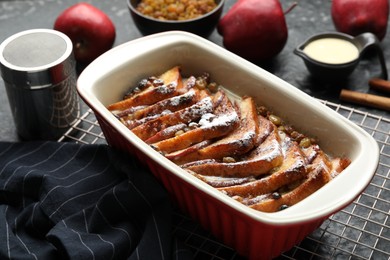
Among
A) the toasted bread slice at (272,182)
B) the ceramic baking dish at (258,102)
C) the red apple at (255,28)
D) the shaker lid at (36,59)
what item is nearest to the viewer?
the ceramic baking dish at (258,102)

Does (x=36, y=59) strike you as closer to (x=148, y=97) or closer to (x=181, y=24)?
(x=148, y=97)

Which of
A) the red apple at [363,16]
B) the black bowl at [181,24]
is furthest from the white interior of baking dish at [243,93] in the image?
the red apple at [363,16]

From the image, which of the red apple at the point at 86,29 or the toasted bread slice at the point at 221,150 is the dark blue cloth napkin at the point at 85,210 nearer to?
the toasted bread slice at the point at 221,150

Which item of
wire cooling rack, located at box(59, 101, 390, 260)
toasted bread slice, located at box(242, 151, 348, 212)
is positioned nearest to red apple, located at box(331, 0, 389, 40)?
wire cooling rack, located at box(59, 101, 390, 260)

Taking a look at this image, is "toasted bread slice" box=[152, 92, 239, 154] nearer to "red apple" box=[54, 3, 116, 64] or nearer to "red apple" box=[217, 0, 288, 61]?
"red apple" box=[217, 0, 288, 61]

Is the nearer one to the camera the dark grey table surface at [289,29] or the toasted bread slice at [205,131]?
the toasted bread slice at [205,131]

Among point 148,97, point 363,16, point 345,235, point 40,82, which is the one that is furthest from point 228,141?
point 363,16

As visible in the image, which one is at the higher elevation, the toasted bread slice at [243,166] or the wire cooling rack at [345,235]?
the toasted bread slice at [243,166]

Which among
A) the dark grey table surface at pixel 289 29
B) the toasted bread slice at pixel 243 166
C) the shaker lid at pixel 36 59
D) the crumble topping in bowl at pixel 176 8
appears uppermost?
the shaker lid at pixel 36 59
